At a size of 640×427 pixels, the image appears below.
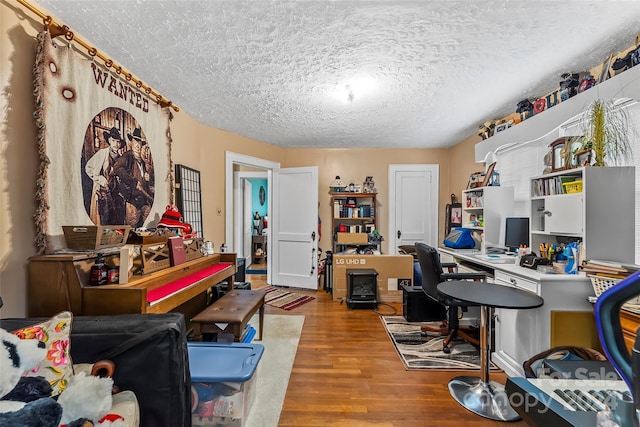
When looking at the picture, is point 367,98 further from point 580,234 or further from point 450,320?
point 450,320

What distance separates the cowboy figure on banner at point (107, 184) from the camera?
1.79m

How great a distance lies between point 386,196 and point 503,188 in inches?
78.2

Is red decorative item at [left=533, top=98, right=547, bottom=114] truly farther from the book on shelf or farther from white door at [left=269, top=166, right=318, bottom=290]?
the book on shelf

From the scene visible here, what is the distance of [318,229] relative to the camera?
4719 millimetres

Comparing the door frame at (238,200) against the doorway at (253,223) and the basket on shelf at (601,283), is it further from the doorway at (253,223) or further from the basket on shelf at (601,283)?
the basket on shelf at (601,283)

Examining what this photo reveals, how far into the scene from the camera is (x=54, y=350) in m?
1.06

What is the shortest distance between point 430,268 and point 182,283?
200 cm

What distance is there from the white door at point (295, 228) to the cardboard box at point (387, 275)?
0.60 meters

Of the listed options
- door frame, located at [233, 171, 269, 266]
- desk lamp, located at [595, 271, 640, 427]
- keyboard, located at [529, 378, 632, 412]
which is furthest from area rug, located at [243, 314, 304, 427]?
door frame, located at [233, 171, 269, 266]

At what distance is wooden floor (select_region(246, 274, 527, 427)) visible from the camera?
5.45 ft

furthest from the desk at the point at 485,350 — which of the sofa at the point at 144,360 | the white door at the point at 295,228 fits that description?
the white door at the point at 295,228

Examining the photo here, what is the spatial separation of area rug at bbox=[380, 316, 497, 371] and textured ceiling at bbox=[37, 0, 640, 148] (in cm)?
234

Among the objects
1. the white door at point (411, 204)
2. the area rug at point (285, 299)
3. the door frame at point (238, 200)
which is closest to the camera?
the area rug at point (285, 299)

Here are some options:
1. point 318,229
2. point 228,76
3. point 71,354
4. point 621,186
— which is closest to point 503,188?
point 621,186
